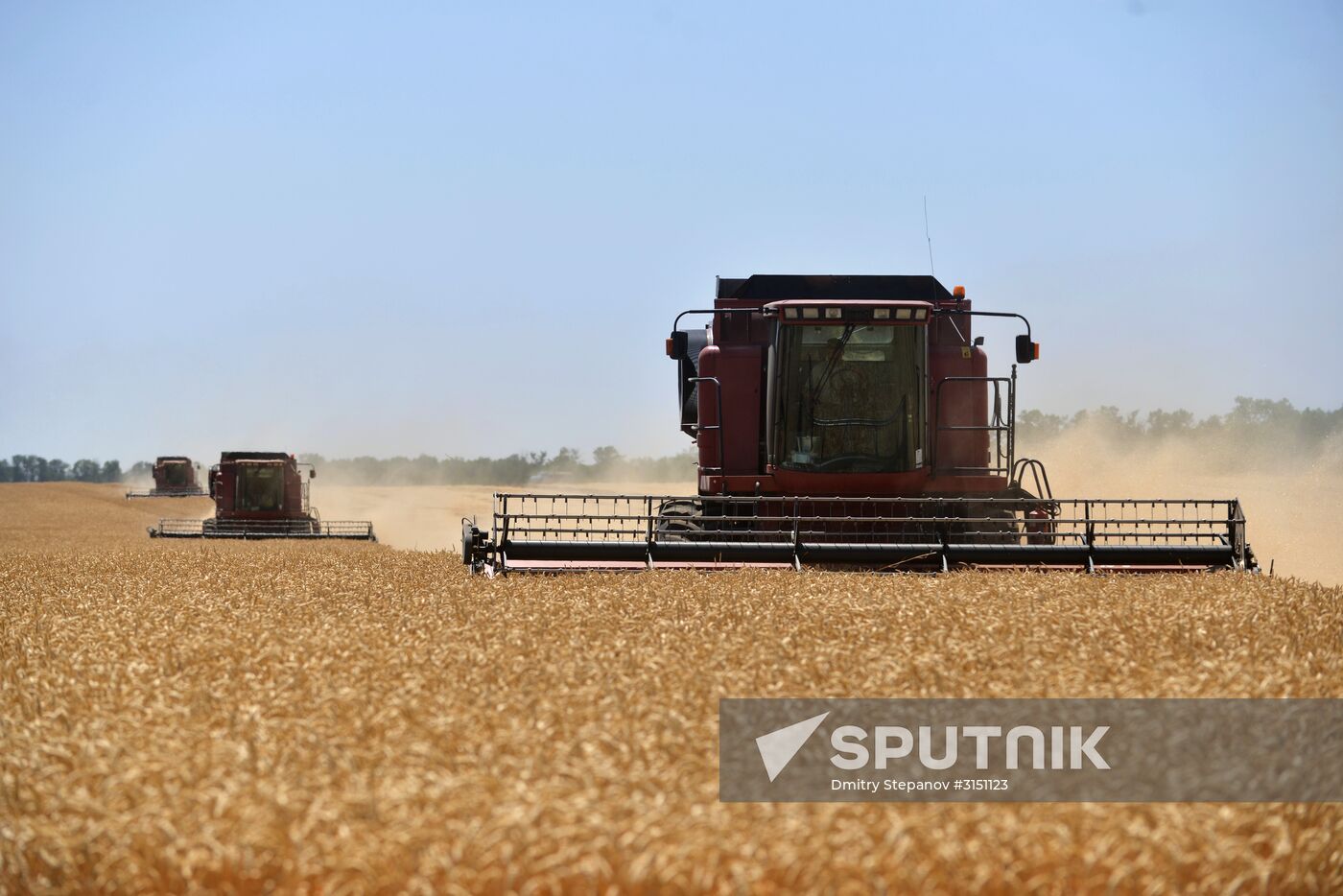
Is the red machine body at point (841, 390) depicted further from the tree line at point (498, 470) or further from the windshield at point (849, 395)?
the tree line at point (498, 470)

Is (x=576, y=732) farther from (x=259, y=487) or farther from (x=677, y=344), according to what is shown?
(x=259, y=487)

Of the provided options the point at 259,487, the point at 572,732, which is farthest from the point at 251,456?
the point at 572,732

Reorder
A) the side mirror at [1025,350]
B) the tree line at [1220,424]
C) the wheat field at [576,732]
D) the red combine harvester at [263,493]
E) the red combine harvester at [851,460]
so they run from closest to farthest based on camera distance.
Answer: the wheat field at [576,732] < the red combine harvester at [851,460] < the side mirror at [1025,350] < the red combine harvester at [263,493] < the tree line at [1220,424]

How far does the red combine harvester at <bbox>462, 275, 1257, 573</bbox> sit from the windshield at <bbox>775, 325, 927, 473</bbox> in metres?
0.01

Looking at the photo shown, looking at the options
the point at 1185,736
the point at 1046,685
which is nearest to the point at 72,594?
the point at 1046,685

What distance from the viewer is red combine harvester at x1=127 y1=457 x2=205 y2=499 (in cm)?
4738

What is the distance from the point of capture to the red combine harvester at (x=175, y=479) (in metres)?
47.4

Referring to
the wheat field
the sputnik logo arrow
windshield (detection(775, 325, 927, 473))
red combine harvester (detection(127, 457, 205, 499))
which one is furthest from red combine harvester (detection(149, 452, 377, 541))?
the sputnik logo arrow

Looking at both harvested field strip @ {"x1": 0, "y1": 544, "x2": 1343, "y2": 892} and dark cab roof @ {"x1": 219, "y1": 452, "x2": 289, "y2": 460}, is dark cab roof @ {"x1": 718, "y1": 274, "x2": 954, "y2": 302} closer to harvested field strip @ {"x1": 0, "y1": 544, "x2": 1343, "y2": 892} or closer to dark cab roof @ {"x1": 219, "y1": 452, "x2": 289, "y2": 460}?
harvested field strip @ {"x1": 0, "y1": 544, "x2": 1343, "y2": 892}

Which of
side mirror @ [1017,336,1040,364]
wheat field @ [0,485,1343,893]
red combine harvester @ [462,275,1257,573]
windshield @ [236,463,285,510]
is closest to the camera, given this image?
wheat field @ [0,485,1343,893]

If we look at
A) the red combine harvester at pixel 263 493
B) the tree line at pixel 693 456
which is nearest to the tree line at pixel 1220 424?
the tree line at pixel 693 456

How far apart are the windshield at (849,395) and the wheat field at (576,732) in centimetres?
202

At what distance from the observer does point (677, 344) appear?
34.4 feet

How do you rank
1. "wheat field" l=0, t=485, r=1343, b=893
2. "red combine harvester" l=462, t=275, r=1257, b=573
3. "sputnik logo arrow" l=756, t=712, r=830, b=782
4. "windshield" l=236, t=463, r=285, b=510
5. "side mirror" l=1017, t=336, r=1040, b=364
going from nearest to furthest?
"wheat field" l=0, t=485, r=1343, b=893
"sputnik logo arrow" l=756, t=712, r=830, b=782
"red combine harvester" l=462, t=275, r=1257, b=573
"side mirror" l=1017, t=336, r=1040, b=364
"windshield" l=236, t=463, r=285, b=510
